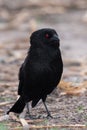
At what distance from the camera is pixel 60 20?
1731cm

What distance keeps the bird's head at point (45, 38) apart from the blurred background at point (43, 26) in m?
2.74

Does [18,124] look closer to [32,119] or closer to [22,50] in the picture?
[32,119]

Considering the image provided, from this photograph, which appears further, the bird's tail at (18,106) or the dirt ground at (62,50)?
the dirt ground at (62,50)

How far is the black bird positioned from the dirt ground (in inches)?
14.0

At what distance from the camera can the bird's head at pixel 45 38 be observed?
25.0 ft

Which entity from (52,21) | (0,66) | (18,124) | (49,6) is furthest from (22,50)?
(18,124)

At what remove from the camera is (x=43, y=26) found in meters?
16.2

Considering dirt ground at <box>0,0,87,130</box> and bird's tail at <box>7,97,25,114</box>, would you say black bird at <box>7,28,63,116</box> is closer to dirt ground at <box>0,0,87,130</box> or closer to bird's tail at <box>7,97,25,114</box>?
bird's tail at <box>7,97,25,114</box>

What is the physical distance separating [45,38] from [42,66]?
0.37 m

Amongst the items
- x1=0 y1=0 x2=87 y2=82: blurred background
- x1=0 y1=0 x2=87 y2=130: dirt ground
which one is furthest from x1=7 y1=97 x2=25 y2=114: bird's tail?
x1=0 y1=0 x2=87 y2=82: blurred background

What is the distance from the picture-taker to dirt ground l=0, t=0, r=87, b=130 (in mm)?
8119

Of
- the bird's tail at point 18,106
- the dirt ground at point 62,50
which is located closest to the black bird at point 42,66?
the bird's tail at point 18,106

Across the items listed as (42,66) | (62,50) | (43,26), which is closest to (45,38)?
(42,66)

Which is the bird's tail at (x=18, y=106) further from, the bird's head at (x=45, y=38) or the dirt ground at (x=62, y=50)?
the bird's head at (x=45, y=38)
